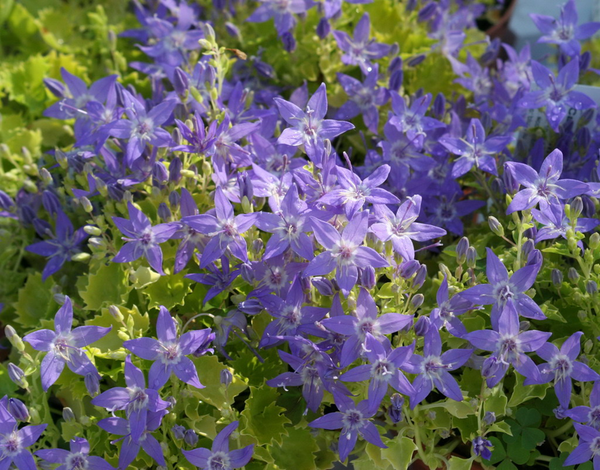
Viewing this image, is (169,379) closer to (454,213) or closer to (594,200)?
(454,213)

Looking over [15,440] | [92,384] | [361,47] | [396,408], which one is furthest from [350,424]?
[361,47]

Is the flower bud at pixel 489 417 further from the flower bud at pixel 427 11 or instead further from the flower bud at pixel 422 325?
the flower bud at pixel 427 11

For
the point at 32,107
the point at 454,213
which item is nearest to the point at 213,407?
the point at 454,213

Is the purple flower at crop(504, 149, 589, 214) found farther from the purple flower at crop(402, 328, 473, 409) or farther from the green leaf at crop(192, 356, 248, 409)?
the green leaf at crop(192, 356, 248, 409)

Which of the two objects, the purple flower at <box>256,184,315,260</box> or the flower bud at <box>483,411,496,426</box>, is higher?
the purple flower at <box>256,184,315,260</box>

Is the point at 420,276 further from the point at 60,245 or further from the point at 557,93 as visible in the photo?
the point at 60,245

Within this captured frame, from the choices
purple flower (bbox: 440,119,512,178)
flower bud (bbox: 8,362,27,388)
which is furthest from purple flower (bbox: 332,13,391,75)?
flower bud (bbox: 8,362,27,388)
